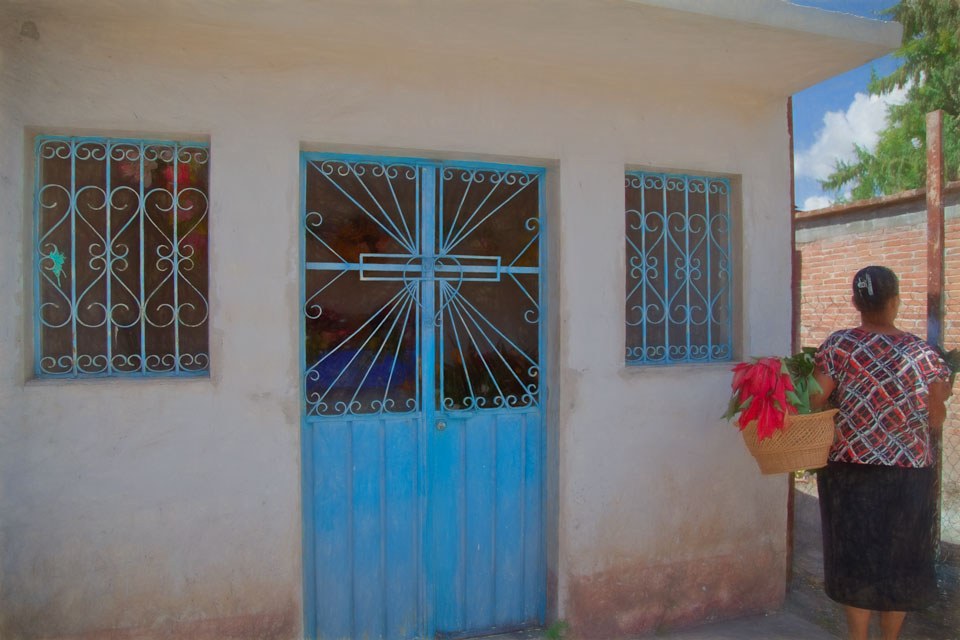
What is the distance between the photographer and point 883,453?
114 inches

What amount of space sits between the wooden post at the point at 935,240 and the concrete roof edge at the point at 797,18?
543mm

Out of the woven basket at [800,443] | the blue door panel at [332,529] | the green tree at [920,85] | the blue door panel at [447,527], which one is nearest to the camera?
the woven basket at [800,443]

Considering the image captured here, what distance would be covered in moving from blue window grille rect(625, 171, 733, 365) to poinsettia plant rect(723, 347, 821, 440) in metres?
0.68

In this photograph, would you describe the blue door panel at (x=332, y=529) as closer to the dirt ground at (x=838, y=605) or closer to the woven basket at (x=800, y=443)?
the woven basket at (x=800, y=443)

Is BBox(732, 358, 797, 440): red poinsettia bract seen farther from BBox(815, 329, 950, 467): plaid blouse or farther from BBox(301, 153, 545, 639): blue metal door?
BBox(301, 153, 545, 639): blue metal door

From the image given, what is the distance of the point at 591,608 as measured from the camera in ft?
11.1

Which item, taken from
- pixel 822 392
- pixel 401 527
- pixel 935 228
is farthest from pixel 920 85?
pixel 401 527

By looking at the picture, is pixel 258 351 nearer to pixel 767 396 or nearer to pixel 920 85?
pixel 767 396

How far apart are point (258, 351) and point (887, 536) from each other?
9.67ft

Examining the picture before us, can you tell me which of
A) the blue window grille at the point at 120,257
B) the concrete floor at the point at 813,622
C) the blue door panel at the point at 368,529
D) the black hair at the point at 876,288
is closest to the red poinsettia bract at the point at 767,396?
the black hair at the point at 876,288

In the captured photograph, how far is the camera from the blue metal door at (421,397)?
3188 millimetres

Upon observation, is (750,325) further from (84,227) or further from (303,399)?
(84,227)

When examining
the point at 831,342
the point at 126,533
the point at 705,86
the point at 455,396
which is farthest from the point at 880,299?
the point at 126,533

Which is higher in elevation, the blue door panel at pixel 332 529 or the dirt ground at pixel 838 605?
the blue door panel at pixel 332 529
